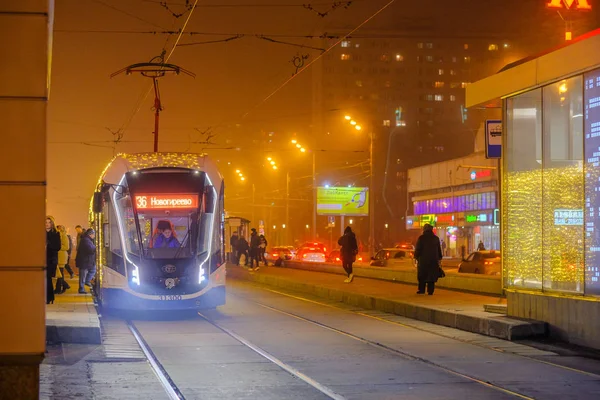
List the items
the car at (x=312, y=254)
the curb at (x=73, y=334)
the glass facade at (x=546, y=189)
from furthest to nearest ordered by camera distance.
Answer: the car at (x=312, y=254), the glass facade at (x=546, y=189), the curb at (x=73, y=334)

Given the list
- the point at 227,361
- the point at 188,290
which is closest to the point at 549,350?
the point at 227,361

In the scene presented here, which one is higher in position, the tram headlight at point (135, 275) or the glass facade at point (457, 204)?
the glass facade at point (457, 204)

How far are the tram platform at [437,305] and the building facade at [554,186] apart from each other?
569 millimetres

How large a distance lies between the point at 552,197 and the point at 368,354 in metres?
4.14

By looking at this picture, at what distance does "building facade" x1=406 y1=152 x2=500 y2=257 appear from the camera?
6569 centimetres

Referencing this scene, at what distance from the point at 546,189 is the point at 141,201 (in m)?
8.17

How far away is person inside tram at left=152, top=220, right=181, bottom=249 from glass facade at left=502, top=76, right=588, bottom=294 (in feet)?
21.9

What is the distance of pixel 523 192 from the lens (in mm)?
15531

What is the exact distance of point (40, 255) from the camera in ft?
19.3

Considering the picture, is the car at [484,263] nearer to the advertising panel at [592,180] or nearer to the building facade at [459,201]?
the advertising panel at [592,180]

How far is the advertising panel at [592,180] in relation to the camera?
1335 centimetres

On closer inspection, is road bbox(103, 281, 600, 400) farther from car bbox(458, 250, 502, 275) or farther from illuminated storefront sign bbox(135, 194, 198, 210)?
car bbox(458, 250, 502, 275)

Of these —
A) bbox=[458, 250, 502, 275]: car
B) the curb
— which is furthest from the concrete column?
bbox=[458, 250, 502, 275]: car

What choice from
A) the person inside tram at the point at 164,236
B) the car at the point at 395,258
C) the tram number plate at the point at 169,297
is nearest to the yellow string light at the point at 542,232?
the tram number plate at the point at 169,297
